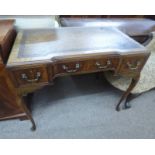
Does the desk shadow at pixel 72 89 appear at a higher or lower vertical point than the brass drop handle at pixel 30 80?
lower

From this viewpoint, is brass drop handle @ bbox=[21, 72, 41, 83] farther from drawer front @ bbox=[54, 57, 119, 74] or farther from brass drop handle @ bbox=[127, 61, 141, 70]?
brass drop handle @ bbox=[127, 61, 141, 70]

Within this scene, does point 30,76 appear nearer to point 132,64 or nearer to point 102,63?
point 102,63

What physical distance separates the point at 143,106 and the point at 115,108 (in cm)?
32

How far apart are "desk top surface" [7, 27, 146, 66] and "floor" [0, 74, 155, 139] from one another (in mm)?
715

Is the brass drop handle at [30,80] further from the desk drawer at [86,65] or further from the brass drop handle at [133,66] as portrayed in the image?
the brass drop handle at [133,66]

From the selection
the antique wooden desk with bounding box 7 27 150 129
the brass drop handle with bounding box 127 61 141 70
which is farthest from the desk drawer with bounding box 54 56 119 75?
the brass drop handle with bounding box 127 61 141 70

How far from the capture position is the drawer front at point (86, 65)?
889 millimetres

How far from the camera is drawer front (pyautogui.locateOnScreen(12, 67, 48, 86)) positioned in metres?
0.82

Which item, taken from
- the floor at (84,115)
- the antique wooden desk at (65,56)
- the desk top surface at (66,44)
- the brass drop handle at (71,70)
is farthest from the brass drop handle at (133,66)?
the floor at (84,115)

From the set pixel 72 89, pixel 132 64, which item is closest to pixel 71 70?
pixel 132 64
